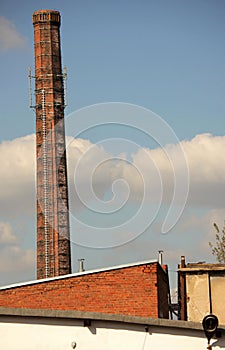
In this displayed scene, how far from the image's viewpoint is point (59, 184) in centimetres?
4528

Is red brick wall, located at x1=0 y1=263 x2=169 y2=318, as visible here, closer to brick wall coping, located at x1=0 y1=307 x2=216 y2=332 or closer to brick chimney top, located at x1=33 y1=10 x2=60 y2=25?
brick wall coping, located at x1=0 y1=307 x2=216 y2=332

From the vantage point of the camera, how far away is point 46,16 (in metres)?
46.6

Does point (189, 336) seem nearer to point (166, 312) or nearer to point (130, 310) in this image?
point (130, 310)

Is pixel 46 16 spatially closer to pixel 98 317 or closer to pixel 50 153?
pixel 50 153

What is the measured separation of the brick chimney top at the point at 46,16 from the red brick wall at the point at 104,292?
67.5ft

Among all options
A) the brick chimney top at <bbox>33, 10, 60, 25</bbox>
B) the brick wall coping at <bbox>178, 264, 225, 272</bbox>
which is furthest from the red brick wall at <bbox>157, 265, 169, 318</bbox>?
the brick chimney top at <bbox>33, 10, 60, 25</bbox>

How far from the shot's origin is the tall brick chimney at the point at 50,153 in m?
44.0

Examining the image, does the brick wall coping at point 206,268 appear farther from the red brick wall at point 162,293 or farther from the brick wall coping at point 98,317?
the brick wall coping at point 98,317

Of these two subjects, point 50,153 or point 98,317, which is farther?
point 50,153

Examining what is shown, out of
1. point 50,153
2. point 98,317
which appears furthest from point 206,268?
point 50,153

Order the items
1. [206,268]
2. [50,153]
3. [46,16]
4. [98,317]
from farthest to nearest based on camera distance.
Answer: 1. [46,16]
2. [50,153]
3. [206,268]
4. [98,317]

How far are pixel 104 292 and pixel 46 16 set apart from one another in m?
22.0

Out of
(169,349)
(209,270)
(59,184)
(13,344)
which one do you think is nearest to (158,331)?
(169,349)

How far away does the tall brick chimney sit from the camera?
144 feet
